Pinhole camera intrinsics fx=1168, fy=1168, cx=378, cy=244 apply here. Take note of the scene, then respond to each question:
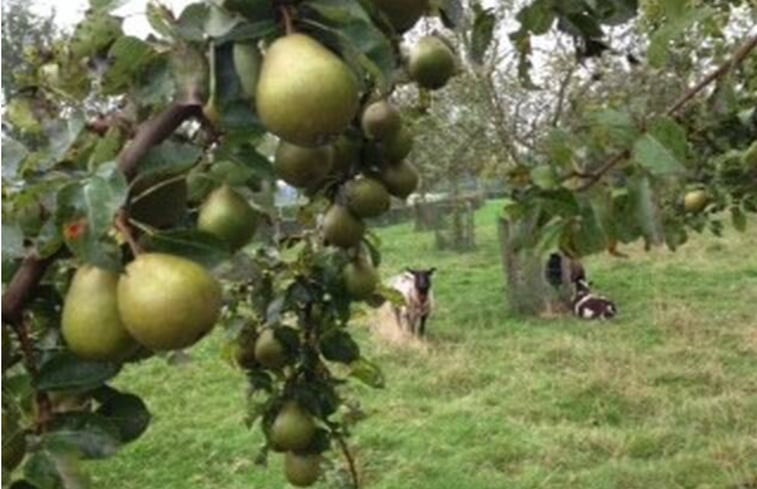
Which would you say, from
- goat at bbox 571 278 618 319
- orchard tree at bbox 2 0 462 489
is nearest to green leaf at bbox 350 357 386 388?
orchard tree at bbox 2 0 462 489

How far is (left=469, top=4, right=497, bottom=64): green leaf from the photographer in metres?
1.56

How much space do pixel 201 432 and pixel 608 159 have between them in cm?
415

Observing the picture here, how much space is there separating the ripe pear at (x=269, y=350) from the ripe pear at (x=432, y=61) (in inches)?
35.4

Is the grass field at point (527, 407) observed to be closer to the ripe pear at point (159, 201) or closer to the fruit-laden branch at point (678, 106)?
the fruit-laden branch at point (678, 106)

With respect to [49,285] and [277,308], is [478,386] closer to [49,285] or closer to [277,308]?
[277,308]

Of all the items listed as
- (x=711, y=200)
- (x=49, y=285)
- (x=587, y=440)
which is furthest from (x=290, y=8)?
(x=587, y=440)

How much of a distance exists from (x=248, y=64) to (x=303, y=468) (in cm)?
135

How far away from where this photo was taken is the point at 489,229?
16172 millimetres

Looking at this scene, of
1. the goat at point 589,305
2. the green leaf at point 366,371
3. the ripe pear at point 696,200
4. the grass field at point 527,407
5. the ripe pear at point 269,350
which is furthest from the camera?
the goat at point 589,305

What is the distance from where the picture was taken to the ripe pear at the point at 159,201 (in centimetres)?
83

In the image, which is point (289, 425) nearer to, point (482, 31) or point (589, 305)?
point (482, 31)

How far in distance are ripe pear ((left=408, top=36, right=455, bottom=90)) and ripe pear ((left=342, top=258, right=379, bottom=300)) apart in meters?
0.67

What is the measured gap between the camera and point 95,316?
761 mm

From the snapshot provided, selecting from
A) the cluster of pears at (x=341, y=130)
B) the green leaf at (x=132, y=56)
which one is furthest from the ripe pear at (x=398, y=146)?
the green leaf at (x=132, y=56)
